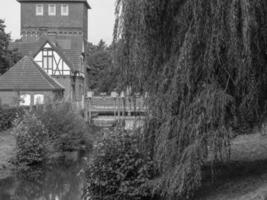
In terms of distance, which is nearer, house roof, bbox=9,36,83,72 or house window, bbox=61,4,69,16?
house roof, bbox=9,36,83,72

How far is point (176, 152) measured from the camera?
27.1 ft

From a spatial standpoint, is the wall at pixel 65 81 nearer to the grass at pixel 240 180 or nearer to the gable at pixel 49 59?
the gable at pixel 49 59

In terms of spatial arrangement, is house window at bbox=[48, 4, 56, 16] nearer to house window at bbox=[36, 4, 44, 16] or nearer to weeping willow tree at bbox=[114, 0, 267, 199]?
house window at bbox=[36, 4, 44, 16]

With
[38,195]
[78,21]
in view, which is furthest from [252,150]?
[78,21]

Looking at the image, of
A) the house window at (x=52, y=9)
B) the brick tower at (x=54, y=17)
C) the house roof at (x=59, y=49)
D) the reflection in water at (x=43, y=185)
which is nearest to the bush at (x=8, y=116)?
the reflection in water at (x=43, y=185)

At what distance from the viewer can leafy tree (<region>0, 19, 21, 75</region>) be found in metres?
35.1

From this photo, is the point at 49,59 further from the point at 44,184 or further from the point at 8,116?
the point at 44,184

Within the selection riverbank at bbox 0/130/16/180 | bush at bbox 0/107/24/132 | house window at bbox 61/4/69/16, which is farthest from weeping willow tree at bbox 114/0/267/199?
house window at bbox 61/4/69/16

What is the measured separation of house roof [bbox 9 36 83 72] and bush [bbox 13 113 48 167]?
21093 mm

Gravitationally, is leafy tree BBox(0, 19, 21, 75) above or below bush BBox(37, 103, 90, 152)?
above

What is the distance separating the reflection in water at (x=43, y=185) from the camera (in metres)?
15.3

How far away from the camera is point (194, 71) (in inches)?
324

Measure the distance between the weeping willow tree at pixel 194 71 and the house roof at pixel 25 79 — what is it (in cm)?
2977

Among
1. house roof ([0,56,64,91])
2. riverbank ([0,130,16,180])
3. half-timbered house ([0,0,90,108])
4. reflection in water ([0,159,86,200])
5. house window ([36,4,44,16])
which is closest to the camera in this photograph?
reflection in water ([0,159,86,200])
